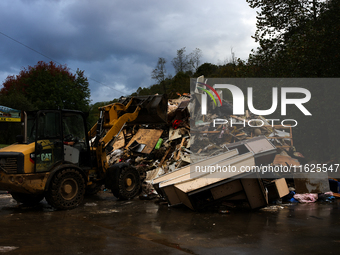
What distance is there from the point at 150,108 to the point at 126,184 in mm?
2499

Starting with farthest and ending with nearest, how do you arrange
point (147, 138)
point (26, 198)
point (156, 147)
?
point (147, 138)
point (156, 147)
point (26, 198)

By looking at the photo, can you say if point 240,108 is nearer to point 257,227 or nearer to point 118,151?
point 118,151

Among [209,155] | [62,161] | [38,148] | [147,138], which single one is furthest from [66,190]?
[209,155]

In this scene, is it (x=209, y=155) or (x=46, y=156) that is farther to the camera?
(x=209, y=155)

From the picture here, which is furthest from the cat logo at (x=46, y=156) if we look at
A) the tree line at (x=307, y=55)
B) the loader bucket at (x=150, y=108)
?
the tree line at (x=307, y=55)

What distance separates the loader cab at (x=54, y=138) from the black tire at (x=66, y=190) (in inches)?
15.1

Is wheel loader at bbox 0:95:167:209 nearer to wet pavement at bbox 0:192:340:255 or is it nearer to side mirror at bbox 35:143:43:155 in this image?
side mirror at bbox 35:143:43:155

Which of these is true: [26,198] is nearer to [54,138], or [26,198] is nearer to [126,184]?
[54,138]

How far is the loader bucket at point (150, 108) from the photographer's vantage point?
9.97 meters

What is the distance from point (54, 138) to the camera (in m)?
7.76

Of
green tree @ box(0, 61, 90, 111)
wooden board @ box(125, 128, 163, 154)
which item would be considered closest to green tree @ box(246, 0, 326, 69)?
wooden board @ box(125, 128, 163, 154)

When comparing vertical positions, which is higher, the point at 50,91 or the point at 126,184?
the point at 50,91

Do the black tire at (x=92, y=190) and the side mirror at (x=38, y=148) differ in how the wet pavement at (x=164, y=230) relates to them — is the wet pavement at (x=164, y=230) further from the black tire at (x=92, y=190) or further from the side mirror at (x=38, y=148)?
the side mirror at (x=38, y=148)

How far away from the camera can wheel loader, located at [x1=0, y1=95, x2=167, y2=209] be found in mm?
7246
